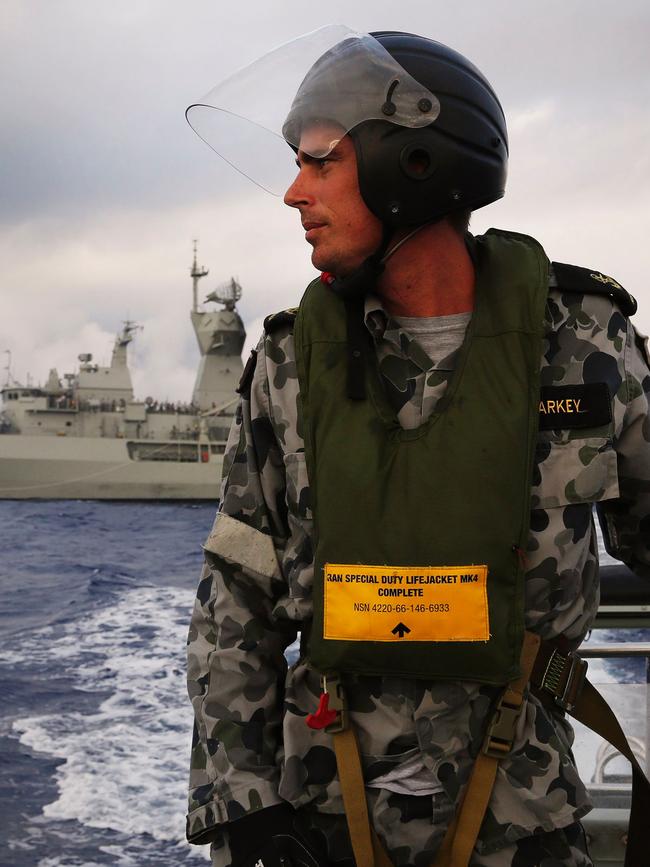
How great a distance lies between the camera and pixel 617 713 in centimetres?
214

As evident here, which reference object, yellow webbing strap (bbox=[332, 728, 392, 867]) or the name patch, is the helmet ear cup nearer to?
the name patch

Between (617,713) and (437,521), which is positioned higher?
(437,521)

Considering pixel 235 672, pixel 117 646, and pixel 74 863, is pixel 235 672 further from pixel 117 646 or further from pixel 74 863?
pixel 117 646

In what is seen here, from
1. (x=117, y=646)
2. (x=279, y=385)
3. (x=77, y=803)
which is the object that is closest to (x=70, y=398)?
(x=117, y=646)

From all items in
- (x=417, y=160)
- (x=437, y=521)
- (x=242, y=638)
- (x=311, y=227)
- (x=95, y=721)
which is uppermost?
(x=417, y=160)

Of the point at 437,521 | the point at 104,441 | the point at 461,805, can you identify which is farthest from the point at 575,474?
the point at 104,441

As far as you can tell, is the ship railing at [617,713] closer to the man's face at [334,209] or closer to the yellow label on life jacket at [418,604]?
the yellow label on life jacket at [418,604]

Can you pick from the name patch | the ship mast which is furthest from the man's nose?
the ship mast

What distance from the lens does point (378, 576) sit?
47.1 inches

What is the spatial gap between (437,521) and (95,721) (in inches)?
334

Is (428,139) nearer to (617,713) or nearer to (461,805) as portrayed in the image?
(461,805)

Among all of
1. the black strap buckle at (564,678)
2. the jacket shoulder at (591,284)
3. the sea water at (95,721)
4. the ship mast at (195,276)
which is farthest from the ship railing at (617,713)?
the ship mast at (195,276)

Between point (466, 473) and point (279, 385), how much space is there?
293 mm

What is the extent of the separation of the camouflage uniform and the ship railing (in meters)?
0.49
